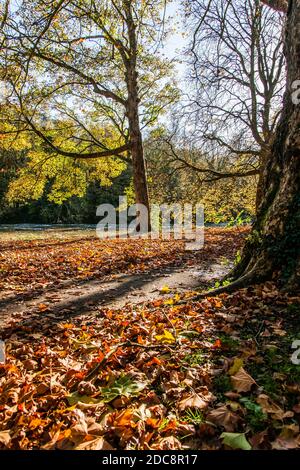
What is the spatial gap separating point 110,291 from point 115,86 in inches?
638

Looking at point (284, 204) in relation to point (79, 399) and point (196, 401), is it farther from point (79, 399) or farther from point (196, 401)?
point (79, 399)

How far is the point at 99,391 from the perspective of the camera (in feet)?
7.32

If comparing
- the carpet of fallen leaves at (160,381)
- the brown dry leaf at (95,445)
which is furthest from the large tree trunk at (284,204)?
the brown dry leaf at (95,445)

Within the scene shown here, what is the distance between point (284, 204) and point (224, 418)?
9.29ft

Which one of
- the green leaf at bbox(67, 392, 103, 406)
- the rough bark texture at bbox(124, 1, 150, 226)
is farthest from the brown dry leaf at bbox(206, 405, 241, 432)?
the rough bark texture at bbox(124, 1, 150, 226)

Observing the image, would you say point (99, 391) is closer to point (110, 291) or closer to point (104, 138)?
point (110, 291)

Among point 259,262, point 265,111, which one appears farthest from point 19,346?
point 265,111

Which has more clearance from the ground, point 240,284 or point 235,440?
point 240,284

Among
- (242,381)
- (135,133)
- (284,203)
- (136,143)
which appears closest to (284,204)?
(284,203)

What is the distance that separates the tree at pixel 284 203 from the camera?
384 cm

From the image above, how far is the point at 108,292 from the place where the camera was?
5.14 meters

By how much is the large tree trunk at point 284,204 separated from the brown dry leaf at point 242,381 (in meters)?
1.75

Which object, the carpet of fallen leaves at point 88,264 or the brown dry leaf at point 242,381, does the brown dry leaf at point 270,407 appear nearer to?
the brown dry leaf at point 242,381

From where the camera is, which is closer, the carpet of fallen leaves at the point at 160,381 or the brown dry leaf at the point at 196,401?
the carpet of fallen leaves at the point at 160,381
